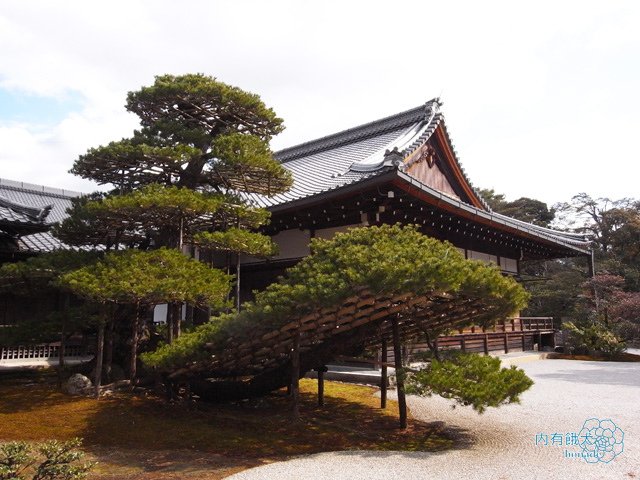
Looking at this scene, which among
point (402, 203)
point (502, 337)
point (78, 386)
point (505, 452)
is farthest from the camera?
point (502, 337)

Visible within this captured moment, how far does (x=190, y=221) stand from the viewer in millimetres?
9547

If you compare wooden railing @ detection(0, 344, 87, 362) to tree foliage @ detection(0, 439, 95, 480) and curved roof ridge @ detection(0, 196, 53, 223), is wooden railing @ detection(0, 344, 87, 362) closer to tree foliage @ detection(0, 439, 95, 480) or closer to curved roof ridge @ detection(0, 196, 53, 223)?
curved roof ridge @ detection(0, 196, 53, 223)

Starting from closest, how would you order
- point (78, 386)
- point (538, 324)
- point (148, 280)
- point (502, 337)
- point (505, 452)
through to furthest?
point (505, 452), point (148, 280), point (78, 386), point (502, 337), point (538, 324)

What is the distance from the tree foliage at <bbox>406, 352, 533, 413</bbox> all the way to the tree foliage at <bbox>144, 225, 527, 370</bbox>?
0.98 meters

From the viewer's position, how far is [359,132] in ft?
65.5

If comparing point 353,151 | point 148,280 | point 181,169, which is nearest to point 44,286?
point 148,280

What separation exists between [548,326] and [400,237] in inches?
707

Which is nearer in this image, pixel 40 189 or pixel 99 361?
pixel 99 361

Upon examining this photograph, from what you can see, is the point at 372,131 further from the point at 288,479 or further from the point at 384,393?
the point at 288,479

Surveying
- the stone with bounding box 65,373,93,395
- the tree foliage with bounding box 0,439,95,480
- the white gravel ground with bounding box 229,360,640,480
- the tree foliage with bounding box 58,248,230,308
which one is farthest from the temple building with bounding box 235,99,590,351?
the tree foliage with bounding box 0,439,95,480

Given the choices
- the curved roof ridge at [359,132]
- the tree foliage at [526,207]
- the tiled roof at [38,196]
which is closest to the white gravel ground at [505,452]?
the curved roof ridge at [359,132]

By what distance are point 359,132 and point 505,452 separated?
15.5 metres

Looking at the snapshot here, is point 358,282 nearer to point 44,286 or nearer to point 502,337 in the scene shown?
point 44,286

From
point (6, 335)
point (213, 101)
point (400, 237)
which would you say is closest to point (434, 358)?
point (400, 237)
